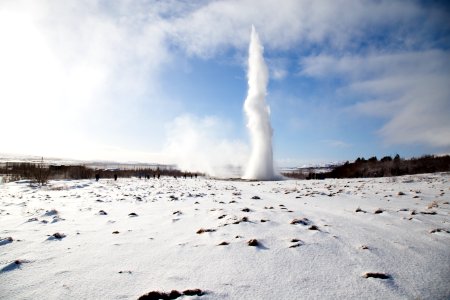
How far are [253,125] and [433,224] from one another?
36953mm

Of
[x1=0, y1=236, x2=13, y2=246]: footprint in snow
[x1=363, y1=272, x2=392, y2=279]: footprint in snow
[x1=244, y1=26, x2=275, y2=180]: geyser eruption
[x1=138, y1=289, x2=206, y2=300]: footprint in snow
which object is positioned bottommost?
[x1=0, y1=236, x2=13, y2=246]: footprint in snow

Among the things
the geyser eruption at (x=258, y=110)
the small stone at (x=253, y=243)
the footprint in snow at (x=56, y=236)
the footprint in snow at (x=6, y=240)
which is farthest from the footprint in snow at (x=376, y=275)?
the geyser eruption at (x=258, y=110)

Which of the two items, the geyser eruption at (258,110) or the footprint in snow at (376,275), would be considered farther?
the geyser eruption at (258,110)

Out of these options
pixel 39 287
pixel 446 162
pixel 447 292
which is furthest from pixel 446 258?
pixel 446 162

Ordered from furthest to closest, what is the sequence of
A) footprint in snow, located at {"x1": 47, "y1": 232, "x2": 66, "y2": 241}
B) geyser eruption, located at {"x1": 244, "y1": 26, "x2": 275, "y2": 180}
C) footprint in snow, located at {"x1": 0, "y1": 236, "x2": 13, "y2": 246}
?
geyser eruption, located at {"x1": 244, "y1": 26, "x2": 275, "y2": 180}, footprint in snow, located at {"x1": 47, "y1": 232, "x2": 66, "y2": 241}, footprint in snow, located at {"x1": 0, "y1": 236, "x2": 13, "y2": 246}

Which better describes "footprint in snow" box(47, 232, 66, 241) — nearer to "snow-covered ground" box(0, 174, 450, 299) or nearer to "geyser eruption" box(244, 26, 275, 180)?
"snow-covered ground" box(0, 174, 450, 299)

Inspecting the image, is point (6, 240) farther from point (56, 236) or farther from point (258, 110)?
point (258, 110)

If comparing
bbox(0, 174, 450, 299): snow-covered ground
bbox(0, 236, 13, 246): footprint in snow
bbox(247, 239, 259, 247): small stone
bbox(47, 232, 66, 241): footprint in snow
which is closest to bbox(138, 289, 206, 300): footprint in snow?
bbox(0, 174, 450, 299): snow-covered ground

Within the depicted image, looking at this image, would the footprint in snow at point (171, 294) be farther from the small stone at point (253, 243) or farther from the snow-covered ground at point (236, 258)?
the small stone at point (253, 243)

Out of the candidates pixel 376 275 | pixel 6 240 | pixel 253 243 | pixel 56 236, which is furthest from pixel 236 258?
pixel 6 240

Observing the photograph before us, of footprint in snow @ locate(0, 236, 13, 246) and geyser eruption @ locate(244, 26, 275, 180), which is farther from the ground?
geyser eruption @ locate(244, 26, 275, 180)

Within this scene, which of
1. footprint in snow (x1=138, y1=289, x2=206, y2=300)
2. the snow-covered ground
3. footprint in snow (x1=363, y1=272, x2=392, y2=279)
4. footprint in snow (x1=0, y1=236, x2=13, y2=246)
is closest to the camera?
footprint in snow (x1=138, y1=289, x2=206, y2=300)

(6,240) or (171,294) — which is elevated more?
(171,294)

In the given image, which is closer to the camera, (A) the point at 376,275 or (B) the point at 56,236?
(A) the point at 376,275
